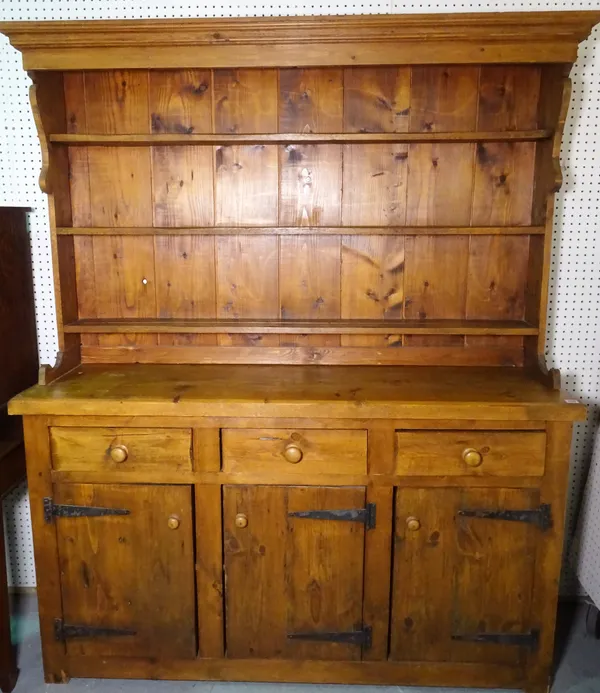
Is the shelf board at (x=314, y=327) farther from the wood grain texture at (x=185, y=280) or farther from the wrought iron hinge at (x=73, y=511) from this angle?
the wrought iron hinge at (x=73, y=511)

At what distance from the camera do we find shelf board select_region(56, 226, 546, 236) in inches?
80.6

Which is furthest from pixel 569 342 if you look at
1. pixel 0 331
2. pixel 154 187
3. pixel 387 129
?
pixel 0 331

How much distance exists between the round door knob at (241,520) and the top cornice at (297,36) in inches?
58.1

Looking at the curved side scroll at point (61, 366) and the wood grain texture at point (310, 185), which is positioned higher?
the wood grain texture at point (310, 185)

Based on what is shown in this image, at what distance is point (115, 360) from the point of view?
7.57 ft

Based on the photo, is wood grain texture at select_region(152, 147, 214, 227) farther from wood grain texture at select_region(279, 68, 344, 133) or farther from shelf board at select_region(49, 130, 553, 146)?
wood grain texture at select_region(279, 68, 344, 133)

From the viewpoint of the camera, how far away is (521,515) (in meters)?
1.85

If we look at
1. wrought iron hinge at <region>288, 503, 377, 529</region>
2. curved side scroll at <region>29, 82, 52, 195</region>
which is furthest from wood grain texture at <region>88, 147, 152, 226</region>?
wrought iron hinge at <region>288, 503, 377, 529</region>

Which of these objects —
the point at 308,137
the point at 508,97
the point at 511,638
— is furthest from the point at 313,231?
the point at 511,638

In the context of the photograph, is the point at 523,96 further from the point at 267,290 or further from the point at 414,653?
the point at 414,653

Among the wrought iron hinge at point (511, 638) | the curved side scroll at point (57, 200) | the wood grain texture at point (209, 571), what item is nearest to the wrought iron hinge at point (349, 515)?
the wood grain texture at point (209, 571)

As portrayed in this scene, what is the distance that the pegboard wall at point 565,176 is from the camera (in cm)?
214

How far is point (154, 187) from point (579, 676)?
94.9 inches

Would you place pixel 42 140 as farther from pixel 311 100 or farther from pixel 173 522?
pixel 173 522
